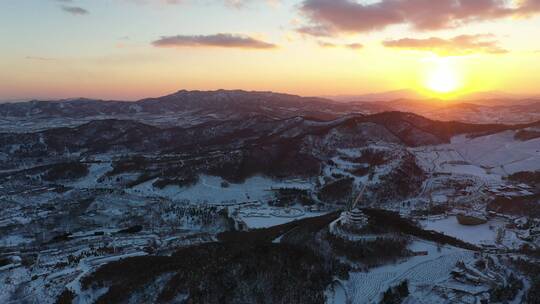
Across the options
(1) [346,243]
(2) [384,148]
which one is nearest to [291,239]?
(1) [346,243]

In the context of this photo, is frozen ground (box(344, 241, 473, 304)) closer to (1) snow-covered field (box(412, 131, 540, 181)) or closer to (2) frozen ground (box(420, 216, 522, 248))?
(2) frozen ground (box(420, 216, 522, 248))

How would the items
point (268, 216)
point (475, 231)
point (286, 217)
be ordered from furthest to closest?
1. point (268, 216)
2. point (286, 217)
3. point (475, 231)

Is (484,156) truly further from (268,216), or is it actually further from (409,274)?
(409,274)

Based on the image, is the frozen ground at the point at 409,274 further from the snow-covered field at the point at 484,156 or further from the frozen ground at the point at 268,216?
the snow-covered field at the point at 484,156

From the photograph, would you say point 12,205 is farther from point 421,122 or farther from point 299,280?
point 421,122

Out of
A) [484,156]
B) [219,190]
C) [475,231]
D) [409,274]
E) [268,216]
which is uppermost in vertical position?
[484,156]

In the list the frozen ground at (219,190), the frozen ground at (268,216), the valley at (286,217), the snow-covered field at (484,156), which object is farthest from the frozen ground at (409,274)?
the snow-covered field at (484,156)

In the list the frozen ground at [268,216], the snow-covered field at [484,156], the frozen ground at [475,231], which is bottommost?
the frozen ground at [268,216]

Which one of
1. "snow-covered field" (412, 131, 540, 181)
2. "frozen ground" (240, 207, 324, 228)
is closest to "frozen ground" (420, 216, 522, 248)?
"frozen ground" (240, 207, 324, 228)

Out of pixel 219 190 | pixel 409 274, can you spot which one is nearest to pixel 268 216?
pixel 219 190

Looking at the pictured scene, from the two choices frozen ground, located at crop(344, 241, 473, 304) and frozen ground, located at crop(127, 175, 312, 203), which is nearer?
frozen ground, located at crop(344, 241, 473, 304)

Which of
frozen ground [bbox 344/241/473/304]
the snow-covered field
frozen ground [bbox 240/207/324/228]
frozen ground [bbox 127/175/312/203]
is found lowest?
frozen ground [bbox 240/207/324/228]
